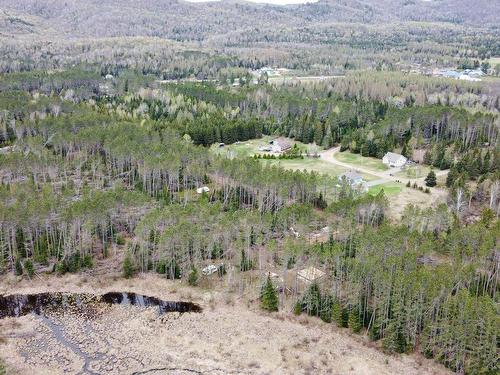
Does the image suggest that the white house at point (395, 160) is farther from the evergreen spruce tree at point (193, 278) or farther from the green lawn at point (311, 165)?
the evergreen spruce tree at point (193, 278)

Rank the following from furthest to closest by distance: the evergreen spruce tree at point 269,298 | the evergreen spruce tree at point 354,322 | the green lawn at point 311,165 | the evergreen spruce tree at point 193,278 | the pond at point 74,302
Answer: the green lawn at point 311,165 → the evergreen spruce tree at point 193,278 → the pond at point 74,302 → the evergreen spruce tree at point 269,298 → the evergreen spruce tree at point 354,322

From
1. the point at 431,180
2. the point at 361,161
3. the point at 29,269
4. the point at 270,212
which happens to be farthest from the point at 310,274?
the point at 361,161

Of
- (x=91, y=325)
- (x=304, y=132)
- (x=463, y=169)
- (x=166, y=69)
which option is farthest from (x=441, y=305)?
(x=166, y=69)

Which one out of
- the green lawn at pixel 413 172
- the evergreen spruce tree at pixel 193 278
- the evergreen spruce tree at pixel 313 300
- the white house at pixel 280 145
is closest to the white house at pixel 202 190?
the evergreen spruce tree at pixel 193 278

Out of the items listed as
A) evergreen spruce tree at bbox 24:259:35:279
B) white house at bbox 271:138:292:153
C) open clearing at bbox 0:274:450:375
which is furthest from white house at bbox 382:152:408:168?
evergreen spruce tree at bbox 24:259:35:279

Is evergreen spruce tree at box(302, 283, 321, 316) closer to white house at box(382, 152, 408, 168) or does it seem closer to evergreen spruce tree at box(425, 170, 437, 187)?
evergreen spruce tree at box(425, 170, 437, 187)

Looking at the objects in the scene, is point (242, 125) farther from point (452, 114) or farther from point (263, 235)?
point (263, 235)
